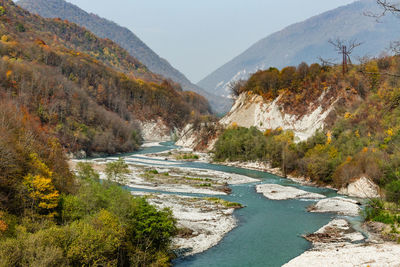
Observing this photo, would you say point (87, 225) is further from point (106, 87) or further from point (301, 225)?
point (106, 87)

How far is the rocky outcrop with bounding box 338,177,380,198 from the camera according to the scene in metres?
43.0

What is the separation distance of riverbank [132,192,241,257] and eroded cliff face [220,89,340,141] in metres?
35.2

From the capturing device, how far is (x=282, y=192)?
154 ft

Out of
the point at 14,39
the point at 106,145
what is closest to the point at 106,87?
the point at 14,39

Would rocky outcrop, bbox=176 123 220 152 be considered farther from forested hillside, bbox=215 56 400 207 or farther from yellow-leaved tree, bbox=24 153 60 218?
yellow-leaved tree, bbox=24 153 60 218

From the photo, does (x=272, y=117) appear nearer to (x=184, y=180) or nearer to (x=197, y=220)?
(x=184, y=180)

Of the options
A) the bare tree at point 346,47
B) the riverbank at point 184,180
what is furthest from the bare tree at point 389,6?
the riverbank at point 184,180

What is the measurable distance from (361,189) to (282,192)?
1021 centimetres

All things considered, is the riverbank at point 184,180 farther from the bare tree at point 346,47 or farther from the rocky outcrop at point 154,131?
the rocky outcrop at point 154,131

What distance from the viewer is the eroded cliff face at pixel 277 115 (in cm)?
7219

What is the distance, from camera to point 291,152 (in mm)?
63688

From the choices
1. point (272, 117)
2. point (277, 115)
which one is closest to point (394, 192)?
point (277, 115)

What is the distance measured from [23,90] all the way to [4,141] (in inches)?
2972

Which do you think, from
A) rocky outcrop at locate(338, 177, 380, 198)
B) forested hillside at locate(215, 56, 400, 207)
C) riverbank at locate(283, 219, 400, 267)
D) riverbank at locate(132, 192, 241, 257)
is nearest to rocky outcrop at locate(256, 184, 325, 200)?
rocky outcrop at locate(338, 177, 380, 198)
